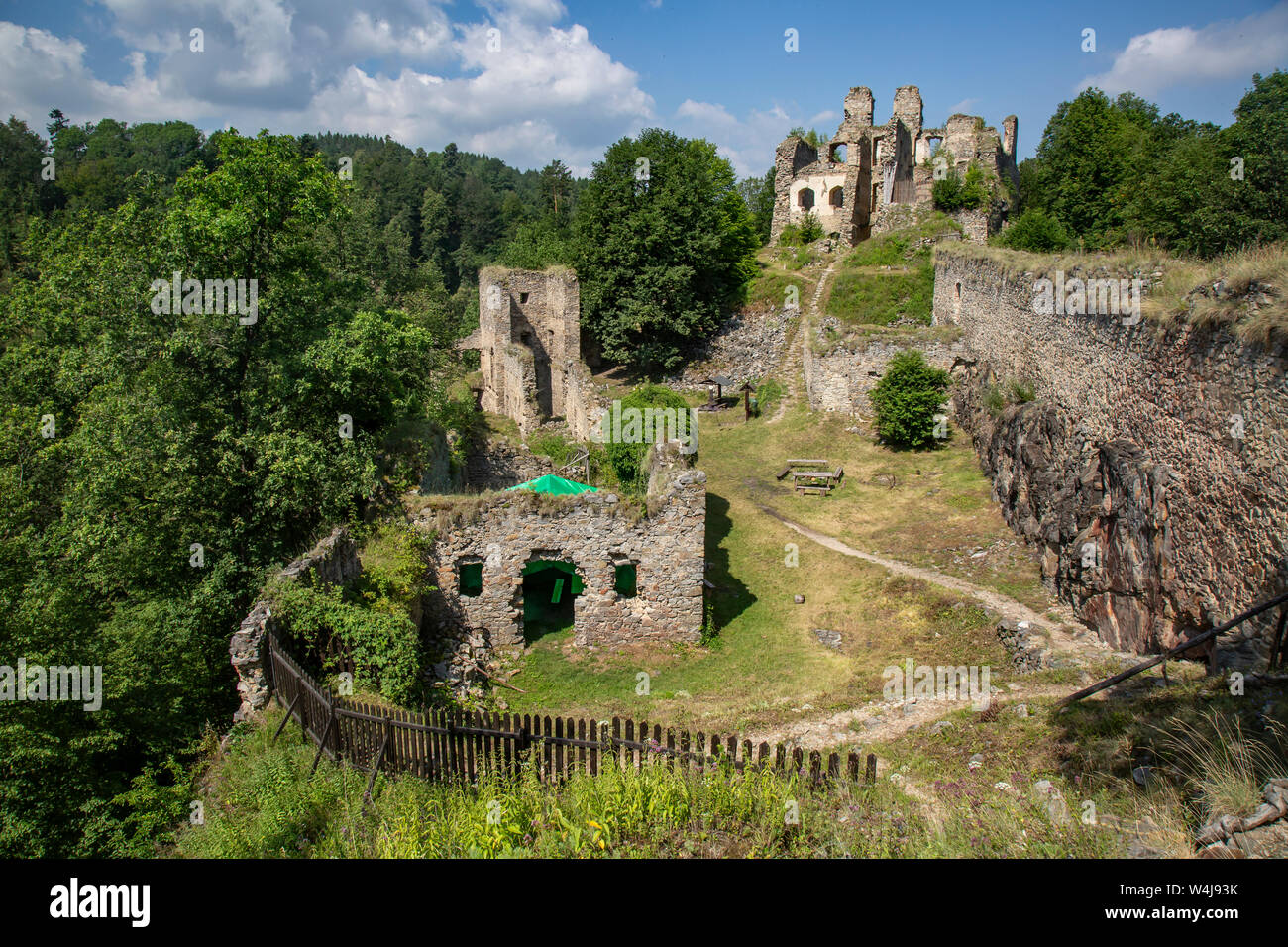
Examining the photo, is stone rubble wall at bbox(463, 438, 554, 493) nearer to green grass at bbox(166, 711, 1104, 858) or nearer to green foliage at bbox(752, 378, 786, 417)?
green foliage at bbox(752, 378, 786, 417)

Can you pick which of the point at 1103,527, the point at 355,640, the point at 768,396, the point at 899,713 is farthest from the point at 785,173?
the point at 355,640

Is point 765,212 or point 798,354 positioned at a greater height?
point 765,212

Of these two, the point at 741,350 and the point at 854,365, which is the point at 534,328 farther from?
the point at 854,365

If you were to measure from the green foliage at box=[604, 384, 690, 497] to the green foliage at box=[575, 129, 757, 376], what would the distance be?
9510 millimetres

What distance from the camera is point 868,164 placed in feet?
128

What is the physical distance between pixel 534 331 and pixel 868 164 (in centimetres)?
2025

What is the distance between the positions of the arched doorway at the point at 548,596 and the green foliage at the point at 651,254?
18328 mm

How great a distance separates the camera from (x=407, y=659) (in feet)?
34.1

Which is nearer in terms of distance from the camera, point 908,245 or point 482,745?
point 482,745

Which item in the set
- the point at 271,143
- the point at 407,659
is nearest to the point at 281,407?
the point at 271,143

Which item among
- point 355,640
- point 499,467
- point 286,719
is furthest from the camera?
point 499,467

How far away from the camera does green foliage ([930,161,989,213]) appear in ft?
111

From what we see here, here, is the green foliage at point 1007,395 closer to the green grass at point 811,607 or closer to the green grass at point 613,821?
the green grass at point 811,607
